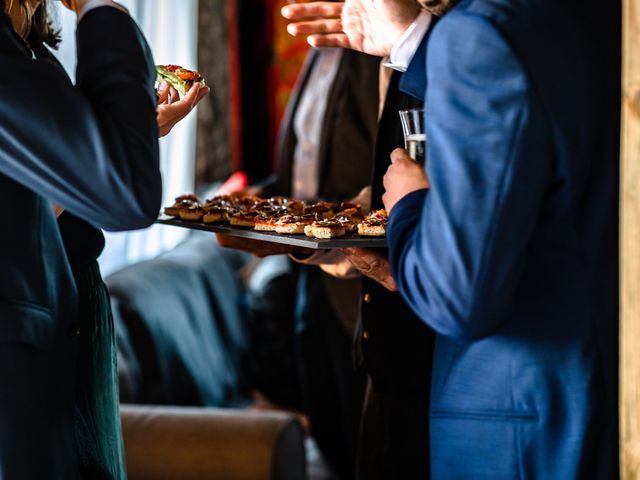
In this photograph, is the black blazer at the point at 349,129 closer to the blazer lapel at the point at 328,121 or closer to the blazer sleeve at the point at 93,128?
the blazer lapel at the point at 328,121

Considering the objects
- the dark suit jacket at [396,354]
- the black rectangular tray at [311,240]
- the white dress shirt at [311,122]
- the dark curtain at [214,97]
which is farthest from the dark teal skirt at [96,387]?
the dark curtain at [214,97]

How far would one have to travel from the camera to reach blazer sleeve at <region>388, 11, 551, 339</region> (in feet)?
2.93

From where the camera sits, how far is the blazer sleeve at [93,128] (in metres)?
0.88

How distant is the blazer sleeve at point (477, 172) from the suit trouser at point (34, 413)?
48 cm

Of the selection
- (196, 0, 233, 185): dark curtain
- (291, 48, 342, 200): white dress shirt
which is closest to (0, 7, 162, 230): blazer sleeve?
(291, 48, 342, 200): white dress shirt

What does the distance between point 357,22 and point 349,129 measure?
1439mm

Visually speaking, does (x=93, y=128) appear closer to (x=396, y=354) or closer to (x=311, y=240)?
(x=311, y=240)

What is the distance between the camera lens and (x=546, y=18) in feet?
3.07

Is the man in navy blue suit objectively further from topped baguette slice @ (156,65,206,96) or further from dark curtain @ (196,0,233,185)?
dark curtain @ (196,0,233,185)

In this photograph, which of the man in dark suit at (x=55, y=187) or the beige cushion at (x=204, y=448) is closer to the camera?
the man in dark suit at (x=55, y=187)

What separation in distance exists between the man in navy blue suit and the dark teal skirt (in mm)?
468

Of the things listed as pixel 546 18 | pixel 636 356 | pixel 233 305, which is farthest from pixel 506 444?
pixel 233 305

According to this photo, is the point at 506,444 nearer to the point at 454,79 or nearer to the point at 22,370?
the point at 454,79

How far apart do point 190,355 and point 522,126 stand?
2.12m
